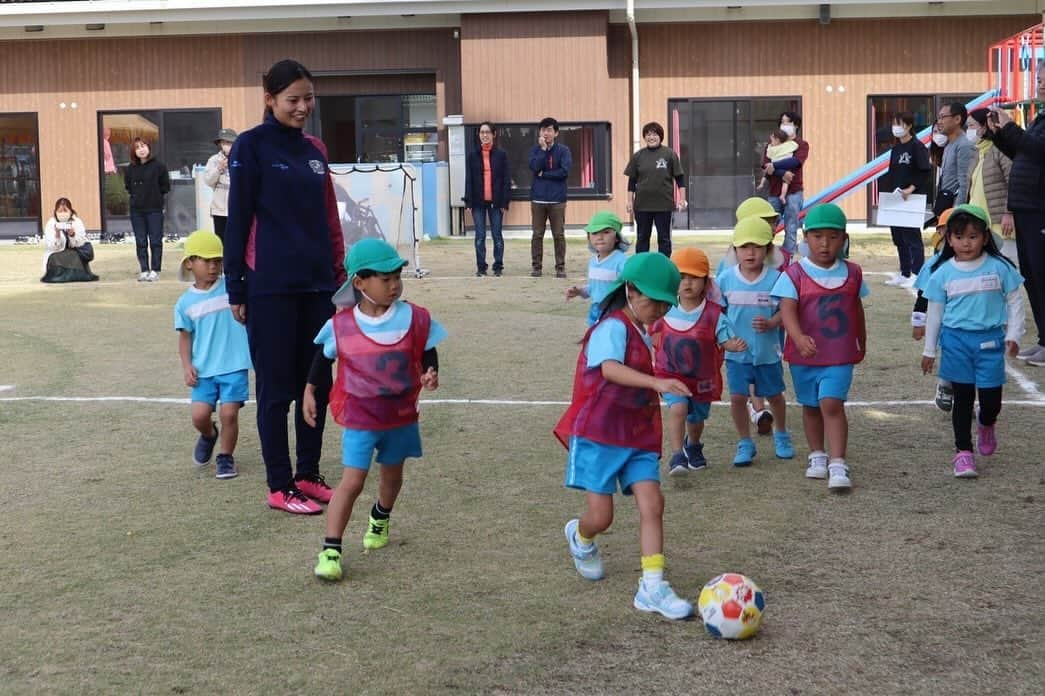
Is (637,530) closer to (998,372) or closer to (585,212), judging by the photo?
(998,372)

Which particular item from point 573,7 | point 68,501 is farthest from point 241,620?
point 573,7

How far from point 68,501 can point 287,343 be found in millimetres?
1385

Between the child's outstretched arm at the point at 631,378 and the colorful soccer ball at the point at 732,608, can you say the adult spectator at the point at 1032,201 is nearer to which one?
the child's outstretched arm at the point at 631,378

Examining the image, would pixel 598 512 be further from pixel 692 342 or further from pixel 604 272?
pixel 604 272

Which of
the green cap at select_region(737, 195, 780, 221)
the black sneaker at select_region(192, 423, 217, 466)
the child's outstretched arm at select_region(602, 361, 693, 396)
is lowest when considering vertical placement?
the black sneaker at select_region(192, 423, 217, 466)

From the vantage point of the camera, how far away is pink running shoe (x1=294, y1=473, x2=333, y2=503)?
683 cm

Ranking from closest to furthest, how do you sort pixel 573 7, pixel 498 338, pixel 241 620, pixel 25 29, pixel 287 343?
pixel 241 620, pixel 287 343, pixel 498 338, pixel 573 7, pixel 25 29

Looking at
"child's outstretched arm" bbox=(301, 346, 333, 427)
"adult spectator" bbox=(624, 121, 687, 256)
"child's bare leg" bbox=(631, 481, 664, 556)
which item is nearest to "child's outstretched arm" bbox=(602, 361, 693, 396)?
"child's bare leg" bbox=(631, 481, 664, 556)

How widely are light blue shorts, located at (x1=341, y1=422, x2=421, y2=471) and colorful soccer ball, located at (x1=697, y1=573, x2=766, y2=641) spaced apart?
1480 millimetres

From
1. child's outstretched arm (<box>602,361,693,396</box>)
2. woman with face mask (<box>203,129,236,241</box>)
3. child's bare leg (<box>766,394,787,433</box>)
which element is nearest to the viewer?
child's outstretched arm (<box>602,361,693,396</box>)

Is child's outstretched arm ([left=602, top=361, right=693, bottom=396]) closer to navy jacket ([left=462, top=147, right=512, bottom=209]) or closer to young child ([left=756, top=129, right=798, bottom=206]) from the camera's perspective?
young child ([left=756, top=129, right=798, bottom=206])

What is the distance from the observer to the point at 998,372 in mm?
7297

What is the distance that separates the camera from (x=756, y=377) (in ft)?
25.2

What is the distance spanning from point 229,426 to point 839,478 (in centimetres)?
304
